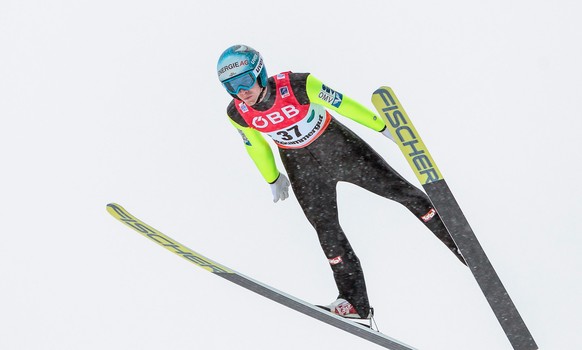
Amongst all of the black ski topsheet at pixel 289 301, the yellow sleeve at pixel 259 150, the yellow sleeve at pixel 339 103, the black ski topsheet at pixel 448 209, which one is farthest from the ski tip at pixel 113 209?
the black ski topsheet at pixel 448 209

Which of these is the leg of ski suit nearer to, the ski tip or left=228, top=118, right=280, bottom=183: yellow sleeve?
left=228, top=118, right=280, bottom=183: yellow sleeve

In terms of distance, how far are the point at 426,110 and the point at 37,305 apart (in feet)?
12.9

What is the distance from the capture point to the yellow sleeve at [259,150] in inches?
186

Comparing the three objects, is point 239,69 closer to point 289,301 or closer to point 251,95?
point 251,95

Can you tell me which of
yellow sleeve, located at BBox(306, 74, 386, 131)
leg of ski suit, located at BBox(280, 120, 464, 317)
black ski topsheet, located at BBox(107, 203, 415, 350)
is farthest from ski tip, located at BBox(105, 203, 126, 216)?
yellow sleeve, located at BBox(306, 74, 386, 131)

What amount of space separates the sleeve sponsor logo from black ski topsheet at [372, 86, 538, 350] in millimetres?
430

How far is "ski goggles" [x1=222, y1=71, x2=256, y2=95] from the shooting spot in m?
4.33

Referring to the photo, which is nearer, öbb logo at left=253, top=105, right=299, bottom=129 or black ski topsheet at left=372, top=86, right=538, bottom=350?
black ski topsheet at left=372, top=86, right=538, bottom=350

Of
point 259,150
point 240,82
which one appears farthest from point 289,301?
point 240,82

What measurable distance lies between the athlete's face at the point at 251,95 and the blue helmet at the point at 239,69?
3 centimetres

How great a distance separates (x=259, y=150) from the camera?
4.82 meters

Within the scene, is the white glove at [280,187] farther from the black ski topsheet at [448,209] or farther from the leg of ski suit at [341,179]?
the black ski topsheet at [448,209]

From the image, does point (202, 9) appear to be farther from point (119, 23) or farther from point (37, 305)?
point (37, 305)

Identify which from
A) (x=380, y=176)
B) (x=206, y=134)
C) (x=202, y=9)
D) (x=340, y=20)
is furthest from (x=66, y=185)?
(x=380, y=176)
